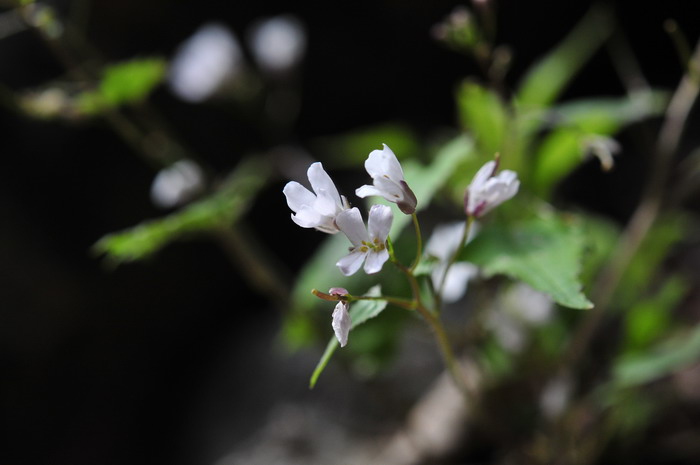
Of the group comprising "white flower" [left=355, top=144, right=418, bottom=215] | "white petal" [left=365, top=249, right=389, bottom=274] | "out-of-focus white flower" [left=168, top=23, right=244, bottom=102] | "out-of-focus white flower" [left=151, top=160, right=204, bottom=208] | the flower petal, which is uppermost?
"out-of-focus white flower" [left=168, top=23, right=244, bottom=102]

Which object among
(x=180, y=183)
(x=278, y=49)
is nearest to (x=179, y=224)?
(x=180, y=183)

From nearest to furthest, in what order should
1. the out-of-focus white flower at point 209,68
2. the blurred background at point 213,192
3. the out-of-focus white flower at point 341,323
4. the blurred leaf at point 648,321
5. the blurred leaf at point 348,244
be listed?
the out-of-focus white flower at point 341,323
the blurred leaf at point 348,244
the blurred leaf at point 648,321
the out-of-focus white flower at point 209,68
the blurred background at point 213,192

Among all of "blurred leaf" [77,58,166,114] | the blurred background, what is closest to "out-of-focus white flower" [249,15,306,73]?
the blurred background

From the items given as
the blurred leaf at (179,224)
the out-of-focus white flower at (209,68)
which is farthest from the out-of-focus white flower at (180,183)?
the out-of-focus white flower at (209,68)

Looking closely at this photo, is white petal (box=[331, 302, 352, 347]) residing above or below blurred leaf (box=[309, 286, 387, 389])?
above

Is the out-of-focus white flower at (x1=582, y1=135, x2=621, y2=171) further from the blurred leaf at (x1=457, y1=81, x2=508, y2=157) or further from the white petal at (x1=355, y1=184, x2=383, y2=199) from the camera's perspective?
the white petal at (x1=355, y1=184, x2=383, y2=199)

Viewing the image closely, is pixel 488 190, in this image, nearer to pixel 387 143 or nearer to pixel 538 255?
pixel 538 255

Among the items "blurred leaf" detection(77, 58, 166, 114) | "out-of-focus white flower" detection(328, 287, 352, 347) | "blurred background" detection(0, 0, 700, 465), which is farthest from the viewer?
"blurred background" detection(0, 0, 700, 465)

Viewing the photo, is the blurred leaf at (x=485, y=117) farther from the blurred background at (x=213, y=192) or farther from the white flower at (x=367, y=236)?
the white flower at (x=367, y=236)

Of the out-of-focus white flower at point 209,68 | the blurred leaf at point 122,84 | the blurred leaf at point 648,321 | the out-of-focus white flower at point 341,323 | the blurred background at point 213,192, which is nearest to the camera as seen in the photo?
the out-of-focus white flower at point 341,323
